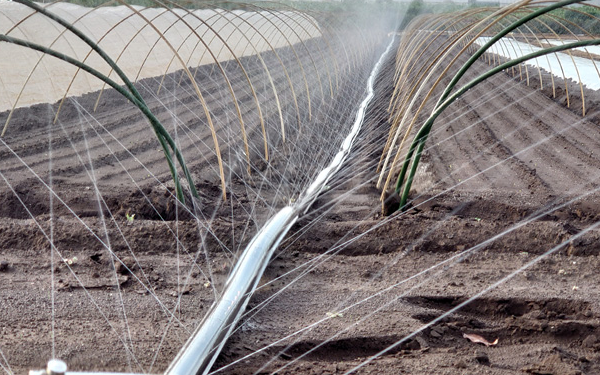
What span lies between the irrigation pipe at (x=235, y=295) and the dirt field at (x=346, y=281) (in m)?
0.12

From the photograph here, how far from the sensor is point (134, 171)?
7.22 m

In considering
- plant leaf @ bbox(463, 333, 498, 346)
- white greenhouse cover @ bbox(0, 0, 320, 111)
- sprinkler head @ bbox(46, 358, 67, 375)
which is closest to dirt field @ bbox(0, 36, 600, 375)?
plant leaf @ bbox(463, 333, 498, 346)

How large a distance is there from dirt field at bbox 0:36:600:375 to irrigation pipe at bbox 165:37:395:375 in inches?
4.9

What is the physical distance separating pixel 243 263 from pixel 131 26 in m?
12.6

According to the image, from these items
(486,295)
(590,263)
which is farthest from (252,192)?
(590,263)

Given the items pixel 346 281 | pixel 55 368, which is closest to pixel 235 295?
pixel 346 281

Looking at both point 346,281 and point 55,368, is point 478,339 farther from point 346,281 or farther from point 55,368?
point 55,368

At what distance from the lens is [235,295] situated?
3.59 m

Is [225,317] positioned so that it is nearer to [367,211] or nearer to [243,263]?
[243,263]

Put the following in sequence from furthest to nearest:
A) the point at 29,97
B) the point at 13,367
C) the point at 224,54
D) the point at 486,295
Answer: the point at 224,54 < the point at 29,97 < the point at 486,295 < the point at 13,367

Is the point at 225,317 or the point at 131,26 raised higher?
the point at 131,26

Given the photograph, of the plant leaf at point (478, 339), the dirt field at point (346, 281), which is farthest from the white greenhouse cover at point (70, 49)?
the plant leaf at point (478, 339)

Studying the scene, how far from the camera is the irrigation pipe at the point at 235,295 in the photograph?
2857 millimetres

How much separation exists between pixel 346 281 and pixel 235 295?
1000 millimetres
